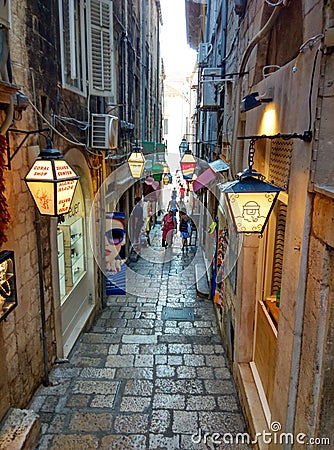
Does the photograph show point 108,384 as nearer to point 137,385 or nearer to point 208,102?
point 137,385

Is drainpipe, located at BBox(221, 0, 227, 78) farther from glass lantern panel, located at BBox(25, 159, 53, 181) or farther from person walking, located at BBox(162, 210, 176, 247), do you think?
person walking, located at BBox(162, 210, 176, 247)

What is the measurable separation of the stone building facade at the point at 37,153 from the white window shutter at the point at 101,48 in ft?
0.06

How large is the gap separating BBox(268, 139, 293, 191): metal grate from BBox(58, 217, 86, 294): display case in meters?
4.24

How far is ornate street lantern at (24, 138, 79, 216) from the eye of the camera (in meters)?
4.10

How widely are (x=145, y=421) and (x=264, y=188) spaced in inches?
140

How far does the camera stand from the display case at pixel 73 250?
7.31 metres

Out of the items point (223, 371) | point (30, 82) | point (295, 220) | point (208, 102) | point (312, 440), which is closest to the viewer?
point (312, 440)

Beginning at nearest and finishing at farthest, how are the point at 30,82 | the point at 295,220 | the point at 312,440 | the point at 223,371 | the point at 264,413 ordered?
the point at 312,440 < the point at 295,220 < the point at 264,413 < the point at 30,82 < the point at 223,371

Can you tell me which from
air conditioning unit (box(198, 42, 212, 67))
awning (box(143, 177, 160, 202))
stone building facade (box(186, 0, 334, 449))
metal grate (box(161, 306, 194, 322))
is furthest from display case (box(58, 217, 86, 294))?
awning (box(143, 177, 160, 202))

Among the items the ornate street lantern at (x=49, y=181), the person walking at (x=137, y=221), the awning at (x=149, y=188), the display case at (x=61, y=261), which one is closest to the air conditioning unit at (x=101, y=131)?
the display case at (x=61, y=261)

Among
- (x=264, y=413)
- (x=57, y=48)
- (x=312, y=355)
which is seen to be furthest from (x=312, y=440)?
(x=57, y=48)

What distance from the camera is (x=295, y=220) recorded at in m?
3.32

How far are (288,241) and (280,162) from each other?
1119mm

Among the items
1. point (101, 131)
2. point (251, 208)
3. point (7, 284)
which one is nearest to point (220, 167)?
point (101, 131)
